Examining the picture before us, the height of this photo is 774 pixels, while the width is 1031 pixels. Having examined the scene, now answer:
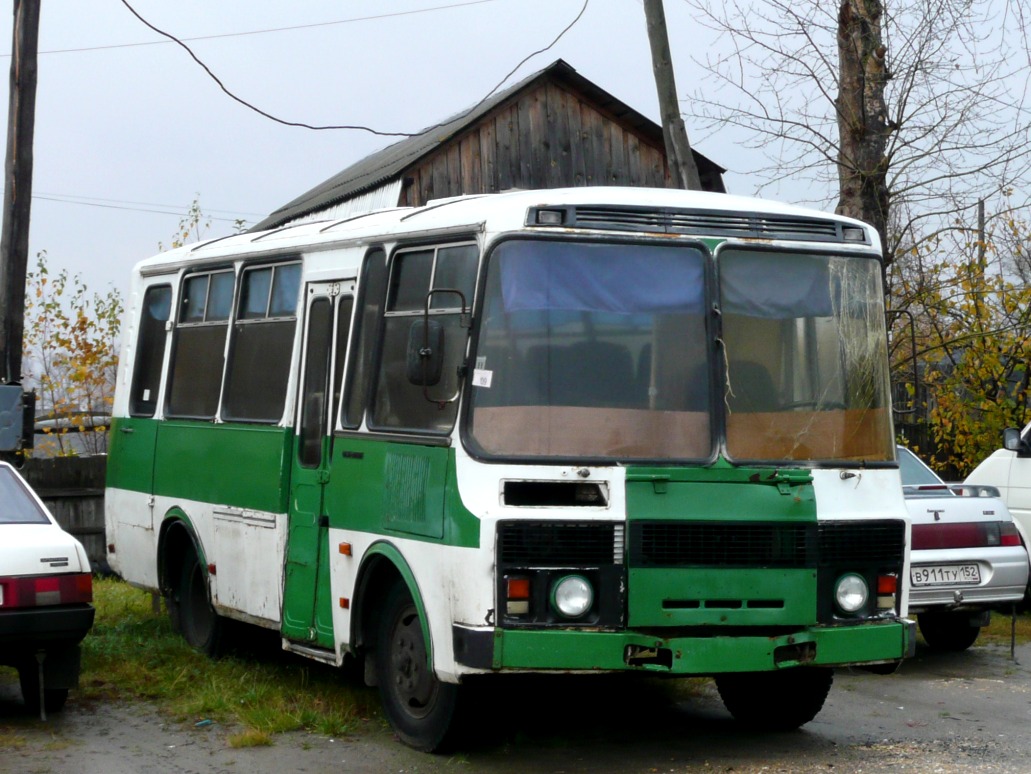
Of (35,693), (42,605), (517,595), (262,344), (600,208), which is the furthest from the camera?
(262,344)

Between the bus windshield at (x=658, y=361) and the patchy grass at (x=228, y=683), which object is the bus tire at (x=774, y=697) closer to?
the bus windshield at (x=658, y=361)

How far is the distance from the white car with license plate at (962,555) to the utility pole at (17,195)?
773 cm

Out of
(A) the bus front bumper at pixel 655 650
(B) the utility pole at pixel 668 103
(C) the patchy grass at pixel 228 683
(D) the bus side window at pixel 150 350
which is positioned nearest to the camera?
(A) the bus front bumper at pixel 655 650

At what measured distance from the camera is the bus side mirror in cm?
726

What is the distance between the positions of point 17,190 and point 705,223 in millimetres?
8284

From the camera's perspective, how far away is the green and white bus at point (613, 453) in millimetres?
7082

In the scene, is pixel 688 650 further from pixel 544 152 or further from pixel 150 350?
pixel 544 152

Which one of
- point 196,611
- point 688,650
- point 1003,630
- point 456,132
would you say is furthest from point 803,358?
point 456,132

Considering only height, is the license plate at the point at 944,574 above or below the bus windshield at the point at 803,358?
below

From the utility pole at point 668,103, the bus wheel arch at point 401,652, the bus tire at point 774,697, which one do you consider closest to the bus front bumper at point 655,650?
the bus wheel arch at point 401,652

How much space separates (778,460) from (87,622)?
12.2 ft

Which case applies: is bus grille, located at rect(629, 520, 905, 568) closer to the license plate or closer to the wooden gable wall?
the license plate

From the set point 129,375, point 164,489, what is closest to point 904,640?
point 164,489

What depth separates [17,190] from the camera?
13.9 meters
